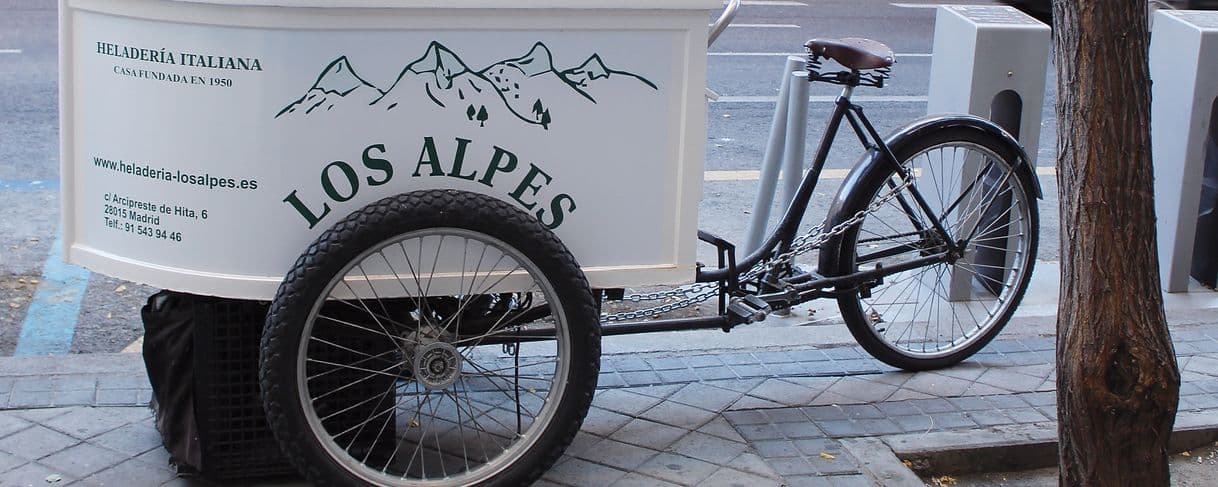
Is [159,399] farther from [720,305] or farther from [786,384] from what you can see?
[786,384]

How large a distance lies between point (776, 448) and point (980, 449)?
1.99 ft

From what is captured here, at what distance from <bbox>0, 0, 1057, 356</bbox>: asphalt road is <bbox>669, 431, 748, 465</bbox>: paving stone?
2.23 m

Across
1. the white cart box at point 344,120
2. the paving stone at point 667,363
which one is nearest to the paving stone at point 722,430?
the paving stone at point 667,363

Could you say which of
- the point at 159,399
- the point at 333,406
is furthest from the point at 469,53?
the point at 159,399

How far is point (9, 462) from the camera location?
358 cm

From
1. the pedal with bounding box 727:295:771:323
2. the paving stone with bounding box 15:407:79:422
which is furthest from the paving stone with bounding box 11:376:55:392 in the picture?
the pedal with bounding box 727:295:771:323

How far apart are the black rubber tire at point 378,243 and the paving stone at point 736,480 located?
17.9 inches

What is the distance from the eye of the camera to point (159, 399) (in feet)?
11.7

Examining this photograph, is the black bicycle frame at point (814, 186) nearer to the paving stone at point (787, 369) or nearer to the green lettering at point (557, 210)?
the paving stone at point (787, 369)

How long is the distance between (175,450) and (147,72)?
1.01m

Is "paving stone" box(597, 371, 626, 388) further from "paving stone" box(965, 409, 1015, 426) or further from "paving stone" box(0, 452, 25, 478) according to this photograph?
"paving stone" box(0, 452, 25, 478)

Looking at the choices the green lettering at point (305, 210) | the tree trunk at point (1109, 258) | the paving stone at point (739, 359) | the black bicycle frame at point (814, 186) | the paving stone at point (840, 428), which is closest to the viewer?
the tree trunk at point (1109, 258)

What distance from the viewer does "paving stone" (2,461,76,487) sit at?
3.47 meters

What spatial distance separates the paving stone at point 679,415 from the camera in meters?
4.03
